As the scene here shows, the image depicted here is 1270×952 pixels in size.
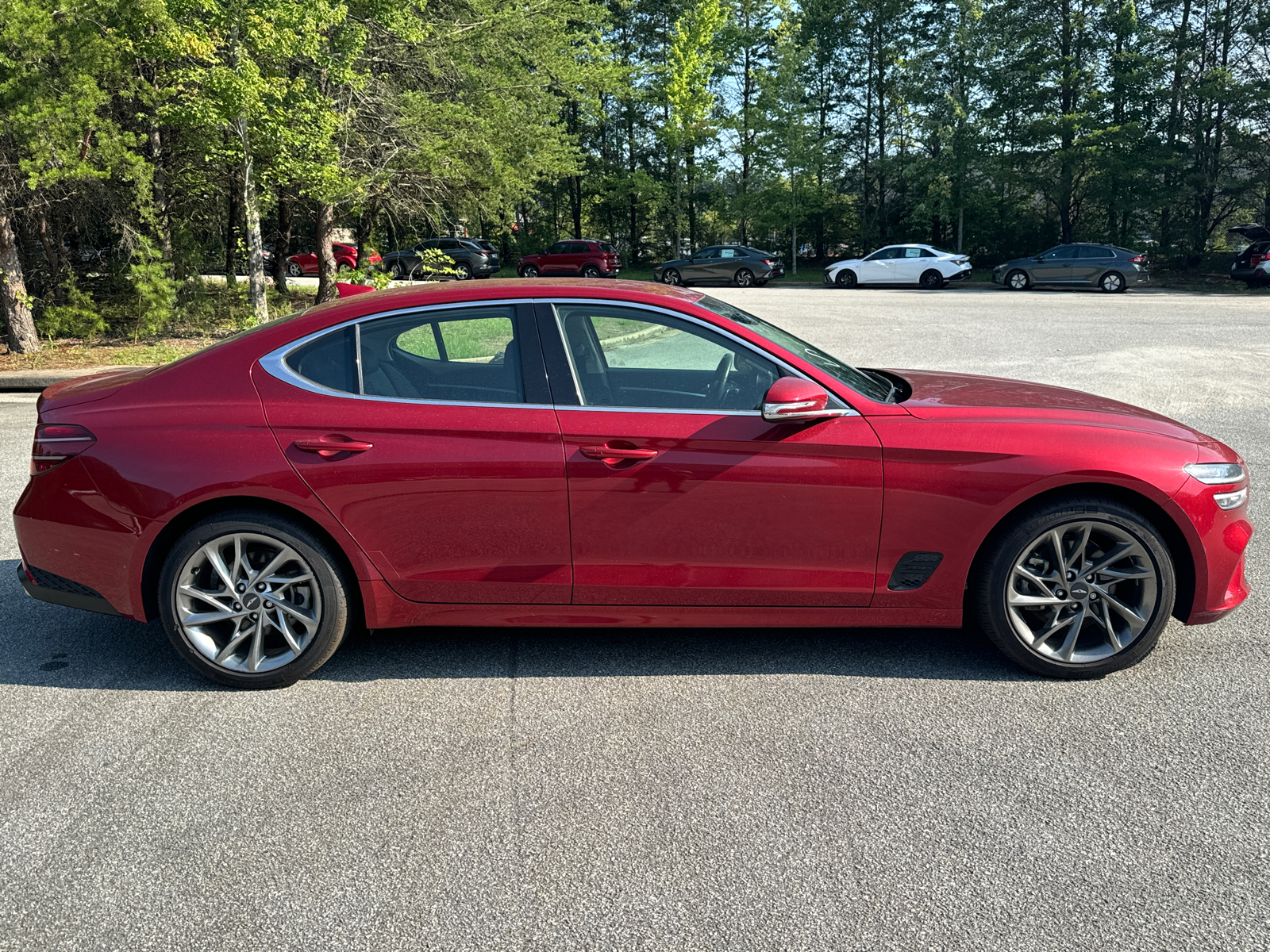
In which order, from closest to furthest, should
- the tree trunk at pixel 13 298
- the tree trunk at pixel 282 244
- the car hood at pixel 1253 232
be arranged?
1. the tree trunk at pixel 13 298
2. the tree trunk at pixel 282 244
3. the car hood at pixel 1253 232

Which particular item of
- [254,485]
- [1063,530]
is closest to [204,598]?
[254,485]

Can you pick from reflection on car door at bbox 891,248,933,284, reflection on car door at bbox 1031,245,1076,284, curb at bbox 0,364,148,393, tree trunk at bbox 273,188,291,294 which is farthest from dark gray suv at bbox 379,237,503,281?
curb at bbox 0,364,148,393

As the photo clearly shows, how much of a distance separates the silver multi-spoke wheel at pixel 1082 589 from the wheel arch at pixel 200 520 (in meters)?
2.74

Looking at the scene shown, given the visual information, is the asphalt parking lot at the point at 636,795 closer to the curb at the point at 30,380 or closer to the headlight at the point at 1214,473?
the headlight at the point at 1214,473

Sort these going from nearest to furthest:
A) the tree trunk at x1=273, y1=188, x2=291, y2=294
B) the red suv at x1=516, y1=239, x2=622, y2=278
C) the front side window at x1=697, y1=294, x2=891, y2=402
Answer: the front side window at x1=697, y1=294, x2=891, y2=402, the tree trunk at x1=273, y1=188, x2=291, y2=294, the red suv at x1=516, y1=239, x2=622, y2=278

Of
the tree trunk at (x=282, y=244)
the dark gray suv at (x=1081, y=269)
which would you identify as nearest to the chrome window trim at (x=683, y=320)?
the tree trunk at (x=282, y=244)

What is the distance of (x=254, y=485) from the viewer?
3703mm

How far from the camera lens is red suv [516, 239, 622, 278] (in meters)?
34.7

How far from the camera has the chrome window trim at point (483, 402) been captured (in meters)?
3.74

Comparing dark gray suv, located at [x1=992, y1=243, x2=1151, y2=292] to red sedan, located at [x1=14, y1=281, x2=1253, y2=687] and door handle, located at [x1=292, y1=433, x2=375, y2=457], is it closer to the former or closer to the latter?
red sedan, located at [x1=14, y1=281, x2=1253, y2=687]

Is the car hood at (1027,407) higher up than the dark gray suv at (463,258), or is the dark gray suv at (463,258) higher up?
the dark gray suv at (463,258)

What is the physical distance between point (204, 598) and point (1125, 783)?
3493mm

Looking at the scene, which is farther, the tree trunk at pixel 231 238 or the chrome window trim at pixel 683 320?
the tree trunk at pixel 231 238

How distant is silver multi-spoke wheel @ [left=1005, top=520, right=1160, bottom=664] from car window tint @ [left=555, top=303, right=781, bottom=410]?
1.30m
